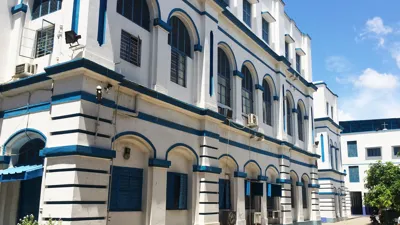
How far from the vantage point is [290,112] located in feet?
84.3

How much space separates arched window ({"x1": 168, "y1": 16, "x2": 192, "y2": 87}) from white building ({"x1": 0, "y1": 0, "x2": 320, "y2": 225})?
0.07 m

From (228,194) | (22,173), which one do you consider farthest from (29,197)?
(228,194)

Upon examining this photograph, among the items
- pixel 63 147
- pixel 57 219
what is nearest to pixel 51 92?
pixel 63 147

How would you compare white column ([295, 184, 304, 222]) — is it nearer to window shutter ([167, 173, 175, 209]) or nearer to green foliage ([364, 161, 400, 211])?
green foliage ([364, 161, 400, 211])

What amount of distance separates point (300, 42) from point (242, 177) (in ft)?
48.3

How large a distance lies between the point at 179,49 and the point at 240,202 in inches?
286

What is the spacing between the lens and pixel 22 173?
34.6ft

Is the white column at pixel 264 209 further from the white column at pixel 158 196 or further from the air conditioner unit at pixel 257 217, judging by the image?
the white column at pixel 158 196

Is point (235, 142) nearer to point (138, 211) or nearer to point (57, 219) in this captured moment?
point (138, 211)

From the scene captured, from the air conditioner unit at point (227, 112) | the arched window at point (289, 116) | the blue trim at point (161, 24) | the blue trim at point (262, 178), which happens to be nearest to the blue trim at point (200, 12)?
the blue trim at point (161, 24)

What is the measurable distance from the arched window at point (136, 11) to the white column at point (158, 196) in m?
4.72

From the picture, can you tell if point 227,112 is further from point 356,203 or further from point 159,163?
point 356,203

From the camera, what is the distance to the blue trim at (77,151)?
386 inches

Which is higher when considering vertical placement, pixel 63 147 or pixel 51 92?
pixel 51 92
